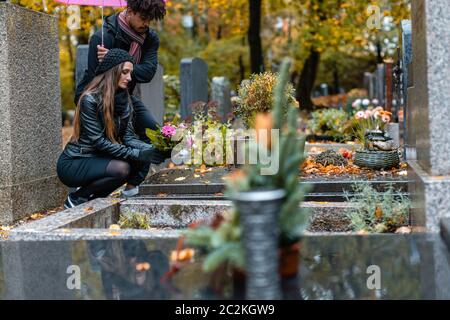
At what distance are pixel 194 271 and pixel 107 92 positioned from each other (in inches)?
113

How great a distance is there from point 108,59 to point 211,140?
5.64 feet

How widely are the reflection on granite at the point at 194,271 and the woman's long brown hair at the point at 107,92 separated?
6.18 feet

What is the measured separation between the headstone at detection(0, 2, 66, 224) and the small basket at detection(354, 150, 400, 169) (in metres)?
3.22

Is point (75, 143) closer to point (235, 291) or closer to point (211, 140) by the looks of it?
point (211, 140)

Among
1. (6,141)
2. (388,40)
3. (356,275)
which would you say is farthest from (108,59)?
(388,40)

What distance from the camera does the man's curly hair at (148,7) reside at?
573 cm

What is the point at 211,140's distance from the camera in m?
6.71

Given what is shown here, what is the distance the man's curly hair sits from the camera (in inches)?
226

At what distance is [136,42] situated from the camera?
241 inches

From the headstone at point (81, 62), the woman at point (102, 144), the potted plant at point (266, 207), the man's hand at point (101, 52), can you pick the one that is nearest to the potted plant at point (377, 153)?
the woman at point (102, 144)

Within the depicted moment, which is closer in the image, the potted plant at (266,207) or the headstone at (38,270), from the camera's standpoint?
the potted plant at (266,207)

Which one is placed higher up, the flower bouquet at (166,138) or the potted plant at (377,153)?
the flower bouquet at (166,138)

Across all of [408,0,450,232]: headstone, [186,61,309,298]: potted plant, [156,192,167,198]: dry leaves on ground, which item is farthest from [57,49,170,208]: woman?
[186,61,309,298]: potted plant

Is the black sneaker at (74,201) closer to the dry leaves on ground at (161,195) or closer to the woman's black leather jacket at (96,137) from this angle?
the woman's black leather jacket at (96,137)
